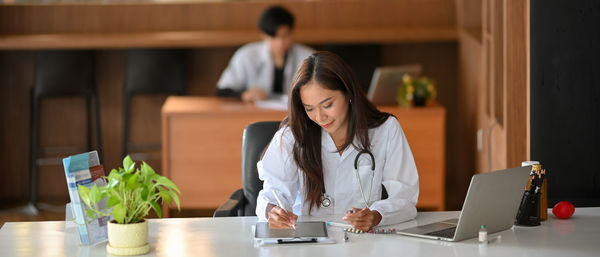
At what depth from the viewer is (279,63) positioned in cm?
524

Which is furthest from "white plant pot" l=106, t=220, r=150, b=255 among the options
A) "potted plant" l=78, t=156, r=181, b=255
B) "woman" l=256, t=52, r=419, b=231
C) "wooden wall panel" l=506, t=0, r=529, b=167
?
"wooden wall panel" l=506, t=0, r=529, b=167

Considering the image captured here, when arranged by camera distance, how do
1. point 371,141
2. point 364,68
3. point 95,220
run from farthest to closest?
point 364,68, point 371,141, point 95,220

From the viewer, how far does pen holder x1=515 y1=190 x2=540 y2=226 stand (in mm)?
2355

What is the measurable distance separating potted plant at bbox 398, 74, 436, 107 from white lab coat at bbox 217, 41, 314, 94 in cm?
76

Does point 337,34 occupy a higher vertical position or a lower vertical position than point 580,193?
higher

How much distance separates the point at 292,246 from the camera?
2182 millimetres

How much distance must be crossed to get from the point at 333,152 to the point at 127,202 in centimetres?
79

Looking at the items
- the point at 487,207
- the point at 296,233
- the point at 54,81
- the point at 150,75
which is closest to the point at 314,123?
the point at 296,233

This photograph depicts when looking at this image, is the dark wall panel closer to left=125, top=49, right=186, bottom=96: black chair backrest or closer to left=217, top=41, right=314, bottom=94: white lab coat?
left=217, top=41, right=314, bottom=94: white lab coat

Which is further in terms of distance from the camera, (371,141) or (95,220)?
(371,141)

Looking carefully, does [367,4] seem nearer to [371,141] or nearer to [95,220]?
[371,141]

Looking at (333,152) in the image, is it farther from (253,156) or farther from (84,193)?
(84,193)

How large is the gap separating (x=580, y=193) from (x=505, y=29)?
823 millimetres

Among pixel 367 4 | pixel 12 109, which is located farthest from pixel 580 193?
pixel 12 109
